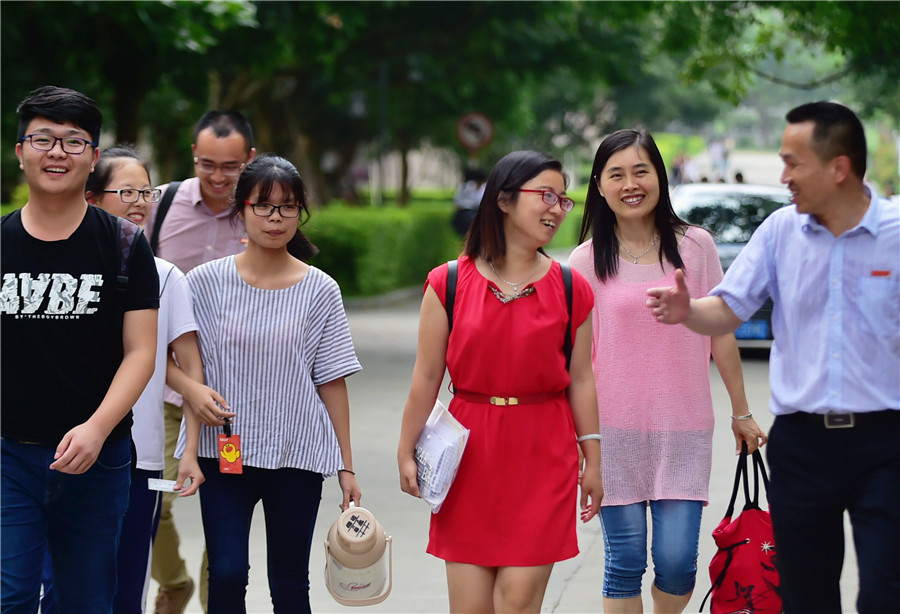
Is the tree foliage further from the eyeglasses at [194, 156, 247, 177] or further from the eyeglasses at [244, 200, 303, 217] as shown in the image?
the eyeglasses at [244, 200, 303, 217]

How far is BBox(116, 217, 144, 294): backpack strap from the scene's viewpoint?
3678mm

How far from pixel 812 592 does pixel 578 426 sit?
85 cm

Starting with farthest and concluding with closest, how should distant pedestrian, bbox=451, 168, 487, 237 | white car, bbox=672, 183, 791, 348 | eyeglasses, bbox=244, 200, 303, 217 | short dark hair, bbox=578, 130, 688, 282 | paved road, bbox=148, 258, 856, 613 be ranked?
distant pedestrian, bbox=451, 168, 487, 237
white car, bbox=672, 183, 791, 348
paved road, bbox=148, 258, 856, 613
short dark hair, bbox=578, 130, 688, 282
eyeglasses, bbox=244, 200, 303, 217

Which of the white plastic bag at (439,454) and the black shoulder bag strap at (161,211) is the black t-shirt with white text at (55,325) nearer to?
the white plastic bag at (439,454)

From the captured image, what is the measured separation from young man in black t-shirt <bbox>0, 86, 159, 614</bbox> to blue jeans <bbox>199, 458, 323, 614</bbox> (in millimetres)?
411

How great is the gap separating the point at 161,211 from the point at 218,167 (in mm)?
309

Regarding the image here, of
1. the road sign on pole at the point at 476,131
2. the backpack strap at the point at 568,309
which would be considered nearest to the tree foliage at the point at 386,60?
the road sign on pole at the point at 476,131

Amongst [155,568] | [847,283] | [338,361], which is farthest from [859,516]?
[155,568]

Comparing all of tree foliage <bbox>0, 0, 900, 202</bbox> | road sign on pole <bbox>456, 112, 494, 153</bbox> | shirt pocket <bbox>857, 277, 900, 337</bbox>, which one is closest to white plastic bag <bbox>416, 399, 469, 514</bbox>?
shirt pocket <bbox>857, 277, 900, 337</bbox>

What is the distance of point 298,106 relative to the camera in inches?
1241

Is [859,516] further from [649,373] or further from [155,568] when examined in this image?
[155,568]

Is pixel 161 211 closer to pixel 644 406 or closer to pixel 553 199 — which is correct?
pixel 553 199

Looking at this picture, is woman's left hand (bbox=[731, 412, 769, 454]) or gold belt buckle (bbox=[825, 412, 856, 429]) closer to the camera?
gold belt buckle (bbox=[825, 412, 856, 429])

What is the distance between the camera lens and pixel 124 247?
146 inches
